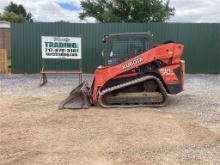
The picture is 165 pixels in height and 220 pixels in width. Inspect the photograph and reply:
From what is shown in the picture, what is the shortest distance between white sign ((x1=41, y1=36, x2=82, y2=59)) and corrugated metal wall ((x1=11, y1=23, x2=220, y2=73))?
388cm

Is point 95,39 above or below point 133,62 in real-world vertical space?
above

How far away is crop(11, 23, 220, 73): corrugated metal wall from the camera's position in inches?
819

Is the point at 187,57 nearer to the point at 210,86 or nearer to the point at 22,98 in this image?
the point at 210,86

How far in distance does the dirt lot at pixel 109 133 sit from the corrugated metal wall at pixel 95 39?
836 centimetres

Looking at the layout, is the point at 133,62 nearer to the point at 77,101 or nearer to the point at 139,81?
the point at 139,81

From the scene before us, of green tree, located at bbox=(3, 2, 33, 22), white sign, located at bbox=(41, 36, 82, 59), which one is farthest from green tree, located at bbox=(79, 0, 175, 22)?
green tree, located at bbox=(3, 2, 33, 22)

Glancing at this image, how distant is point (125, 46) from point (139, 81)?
1.33m

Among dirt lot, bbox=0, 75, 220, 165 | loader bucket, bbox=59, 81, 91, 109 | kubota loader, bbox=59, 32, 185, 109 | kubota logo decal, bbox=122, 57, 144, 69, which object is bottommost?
dirt lot, bbox=0, 75, 220, 165

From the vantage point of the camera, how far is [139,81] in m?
11.1

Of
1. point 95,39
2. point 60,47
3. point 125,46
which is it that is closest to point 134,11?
point 95,39

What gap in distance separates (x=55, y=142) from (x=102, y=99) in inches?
151

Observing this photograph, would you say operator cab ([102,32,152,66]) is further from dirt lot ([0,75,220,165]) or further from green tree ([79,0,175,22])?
green tree ([79,0,175,22])

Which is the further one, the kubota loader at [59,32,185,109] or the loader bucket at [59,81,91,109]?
the kubota loader at [59,32,185,109]

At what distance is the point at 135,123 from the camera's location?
351 inches
